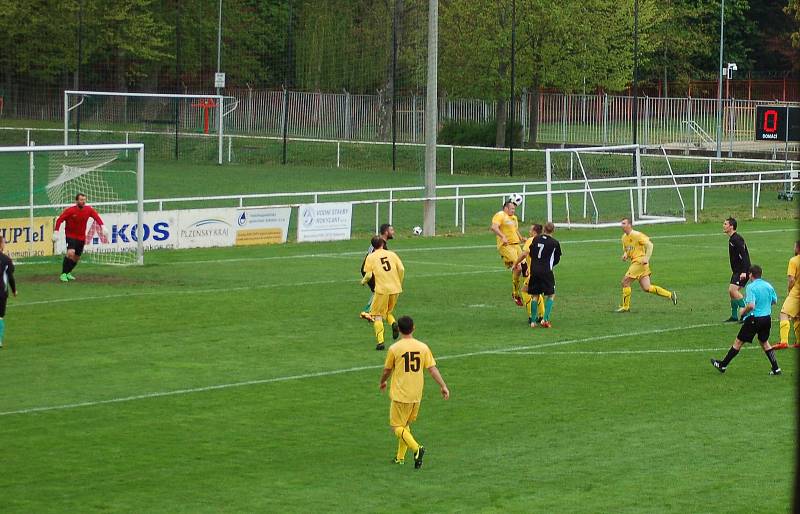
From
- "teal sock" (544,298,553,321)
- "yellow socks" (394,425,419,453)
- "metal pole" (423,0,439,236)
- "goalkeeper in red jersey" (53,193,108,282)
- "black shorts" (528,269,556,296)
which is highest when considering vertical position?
"metal pole" (423,0,439,236)

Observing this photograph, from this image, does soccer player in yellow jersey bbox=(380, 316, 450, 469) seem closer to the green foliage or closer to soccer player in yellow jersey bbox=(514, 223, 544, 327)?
soccer player in yellow jersey bbox=(514, 223, 544, 327)

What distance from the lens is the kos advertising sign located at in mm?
37719

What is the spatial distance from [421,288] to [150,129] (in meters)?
35.2

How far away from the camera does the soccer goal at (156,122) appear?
193 ft

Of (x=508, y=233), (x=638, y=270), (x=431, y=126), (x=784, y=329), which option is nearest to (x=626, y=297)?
(x=638, y=270)

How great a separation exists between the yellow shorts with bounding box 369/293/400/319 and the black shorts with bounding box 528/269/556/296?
302cm

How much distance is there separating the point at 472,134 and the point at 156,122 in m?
14.9

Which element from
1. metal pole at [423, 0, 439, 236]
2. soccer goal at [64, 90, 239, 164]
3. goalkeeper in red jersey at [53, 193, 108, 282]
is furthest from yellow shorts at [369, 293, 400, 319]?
soccer goal at [64, 90, 239, 164]

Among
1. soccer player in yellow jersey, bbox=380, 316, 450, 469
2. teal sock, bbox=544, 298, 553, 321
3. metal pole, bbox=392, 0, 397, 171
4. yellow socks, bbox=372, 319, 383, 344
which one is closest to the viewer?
soccer player in yellow jersey, bbox=380, 316, 450, 469

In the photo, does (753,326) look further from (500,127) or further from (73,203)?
(500,127)

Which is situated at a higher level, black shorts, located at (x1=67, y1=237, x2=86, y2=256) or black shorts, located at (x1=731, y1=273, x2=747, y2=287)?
black shorts, located at (x1=67, y1=237, x2=86, y2=256)

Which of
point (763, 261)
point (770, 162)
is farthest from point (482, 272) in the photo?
point (770, 162)

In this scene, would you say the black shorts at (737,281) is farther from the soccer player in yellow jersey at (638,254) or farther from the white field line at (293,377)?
the soccer player in yellow jersey at (638,254)

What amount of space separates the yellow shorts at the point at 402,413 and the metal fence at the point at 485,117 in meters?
46.2
